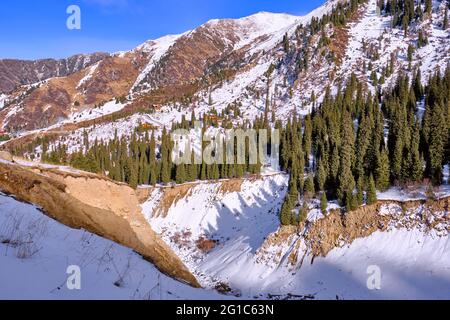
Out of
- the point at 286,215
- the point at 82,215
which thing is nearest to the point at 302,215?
the point at 286,215

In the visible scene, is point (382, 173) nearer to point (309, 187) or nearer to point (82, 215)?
point (309, 187)

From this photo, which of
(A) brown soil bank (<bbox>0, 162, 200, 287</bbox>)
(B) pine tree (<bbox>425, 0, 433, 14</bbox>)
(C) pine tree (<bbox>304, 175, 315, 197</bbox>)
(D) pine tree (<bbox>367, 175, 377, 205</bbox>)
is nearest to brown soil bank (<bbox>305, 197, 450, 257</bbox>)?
(D) pine tree (<bbox>367, 175, 377, 205</bbox>)

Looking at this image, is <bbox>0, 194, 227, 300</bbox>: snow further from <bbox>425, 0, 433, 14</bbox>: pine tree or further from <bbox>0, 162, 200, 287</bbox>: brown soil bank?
<bbox>425, 0, 433, 14</bbox>: pine tree

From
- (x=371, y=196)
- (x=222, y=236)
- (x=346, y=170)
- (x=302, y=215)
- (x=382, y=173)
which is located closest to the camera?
(x=371, y=196)

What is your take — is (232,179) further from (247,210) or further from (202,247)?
(202,247)

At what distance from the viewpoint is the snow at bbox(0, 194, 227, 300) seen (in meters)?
6.97

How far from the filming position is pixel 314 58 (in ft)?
→ 543

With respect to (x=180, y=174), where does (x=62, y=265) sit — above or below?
above

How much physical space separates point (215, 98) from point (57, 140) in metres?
82.4

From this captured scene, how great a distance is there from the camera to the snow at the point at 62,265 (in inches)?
274

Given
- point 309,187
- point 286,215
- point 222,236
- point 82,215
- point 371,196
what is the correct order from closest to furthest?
point 82,215 < point 371,196 < point 286,215 < point 309,187 < point 222,236

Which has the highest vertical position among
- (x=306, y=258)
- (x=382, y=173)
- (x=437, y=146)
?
(x=437, y=146)

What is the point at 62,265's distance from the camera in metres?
8.21

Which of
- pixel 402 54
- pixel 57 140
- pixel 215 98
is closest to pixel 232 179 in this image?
pixel 402 54
